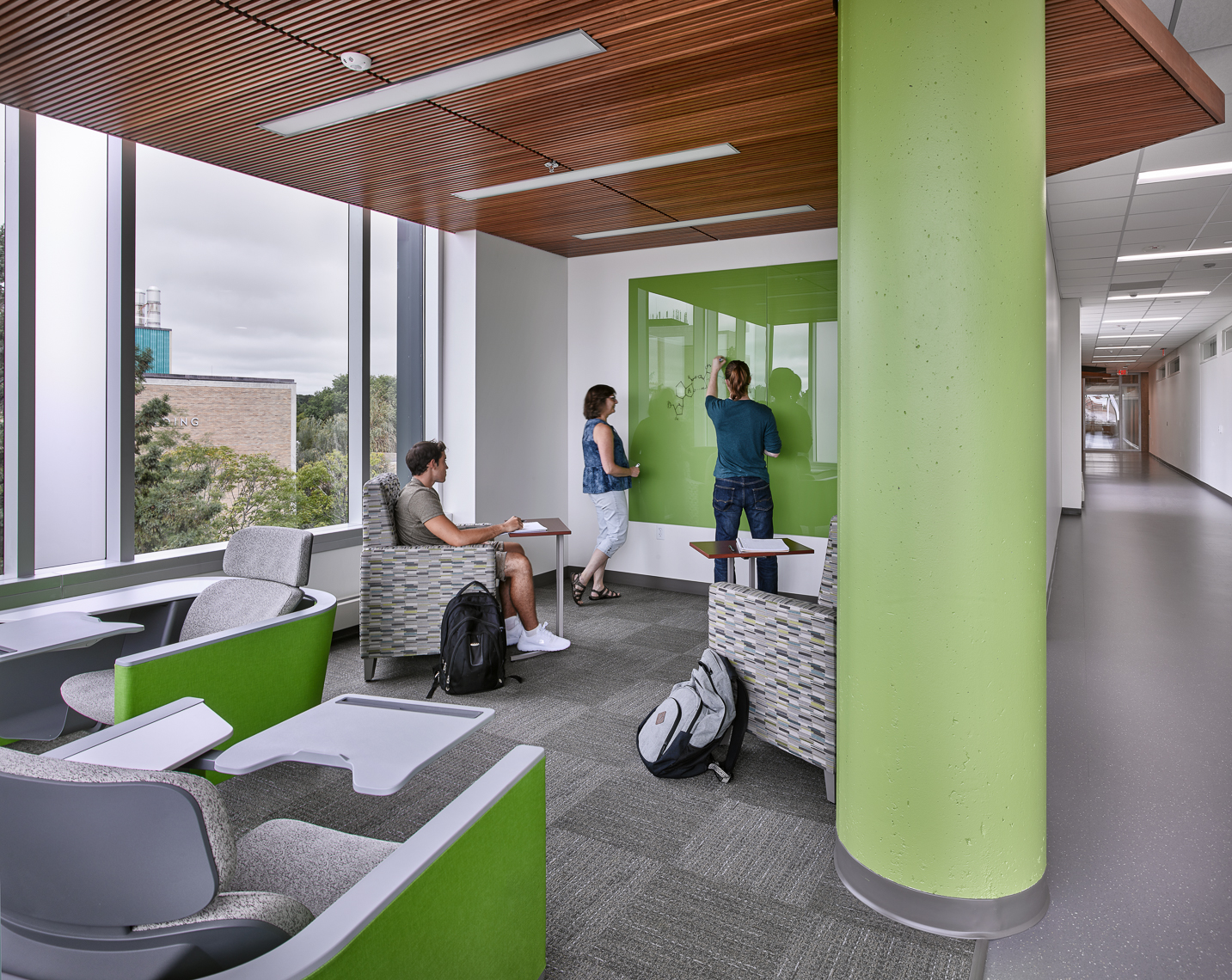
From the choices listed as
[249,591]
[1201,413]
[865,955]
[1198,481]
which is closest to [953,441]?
[865,955]

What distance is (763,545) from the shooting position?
4.08 m

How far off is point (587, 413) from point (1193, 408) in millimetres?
15613

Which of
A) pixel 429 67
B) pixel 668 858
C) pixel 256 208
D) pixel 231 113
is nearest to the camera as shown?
pixel 668 858

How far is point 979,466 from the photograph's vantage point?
1990 millimetres

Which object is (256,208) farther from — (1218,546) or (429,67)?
→ (1218,546)

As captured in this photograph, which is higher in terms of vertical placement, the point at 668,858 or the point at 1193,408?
the point at 1193,408

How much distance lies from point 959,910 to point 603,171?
3868 millimetres

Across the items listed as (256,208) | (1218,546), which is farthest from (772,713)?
(1218,546)

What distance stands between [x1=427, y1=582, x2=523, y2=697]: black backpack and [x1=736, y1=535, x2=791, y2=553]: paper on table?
1.30 m

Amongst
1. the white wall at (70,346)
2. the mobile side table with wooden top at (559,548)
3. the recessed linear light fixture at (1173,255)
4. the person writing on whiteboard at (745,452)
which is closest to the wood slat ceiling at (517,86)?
the white wall at (70,346)

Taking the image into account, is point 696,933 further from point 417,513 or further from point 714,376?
point 714,376

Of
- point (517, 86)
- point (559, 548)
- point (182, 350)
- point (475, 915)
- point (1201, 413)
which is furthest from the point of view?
point (1201, 413)

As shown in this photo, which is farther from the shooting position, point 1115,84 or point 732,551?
point 732,551

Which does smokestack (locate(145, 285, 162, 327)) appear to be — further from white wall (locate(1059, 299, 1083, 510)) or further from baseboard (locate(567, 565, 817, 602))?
white wall (locate(1059, 299, 1083, 510))
